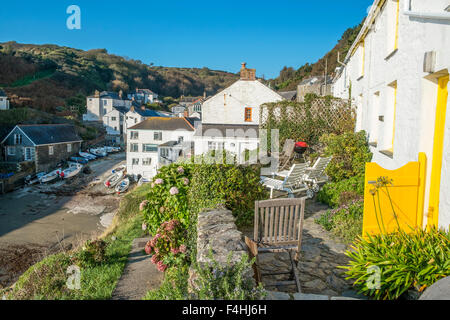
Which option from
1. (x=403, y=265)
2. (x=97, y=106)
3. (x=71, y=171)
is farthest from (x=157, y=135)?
(x=403, y=265)

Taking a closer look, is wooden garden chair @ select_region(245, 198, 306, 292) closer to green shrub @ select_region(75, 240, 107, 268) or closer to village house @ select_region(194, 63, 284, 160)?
green shrub @ select_region(75, 240, 107, 268)

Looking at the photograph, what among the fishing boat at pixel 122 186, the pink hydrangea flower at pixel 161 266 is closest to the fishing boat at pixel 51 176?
the fishing boat at pixel 122 186

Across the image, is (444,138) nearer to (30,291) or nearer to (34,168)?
(30,291)

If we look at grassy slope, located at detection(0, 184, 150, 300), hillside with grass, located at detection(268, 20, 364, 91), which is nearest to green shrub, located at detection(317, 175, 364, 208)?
grassy slope, located at detection(0, 184, 150, 300)

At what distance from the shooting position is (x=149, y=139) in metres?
42.6

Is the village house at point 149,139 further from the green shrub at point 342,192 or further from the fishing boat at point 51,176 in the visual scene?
the green shrub at point 342,192

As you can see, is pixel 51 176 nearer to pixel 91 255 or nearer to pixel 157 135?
pixel 157 135

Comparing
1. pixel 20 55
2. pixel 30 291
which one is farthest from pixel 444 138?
pixel 20 55

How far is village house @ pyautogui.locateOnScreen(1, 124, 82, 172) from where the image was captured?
42406mm

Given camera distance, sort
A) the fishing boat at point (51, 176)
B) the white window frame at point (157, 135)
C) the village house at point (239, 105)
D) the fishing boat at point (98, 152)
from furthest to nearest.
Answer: the fishing boat at point (98, 152), the white window frame at point (157, 135), the fishing boat at point (51, 176), the village house at point (239, 105)

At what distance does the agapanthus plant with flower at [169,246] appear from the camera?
17.3ft

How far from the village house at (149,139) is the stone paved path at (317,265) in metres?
37.0

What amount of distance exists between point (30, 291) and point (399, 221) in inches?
244
